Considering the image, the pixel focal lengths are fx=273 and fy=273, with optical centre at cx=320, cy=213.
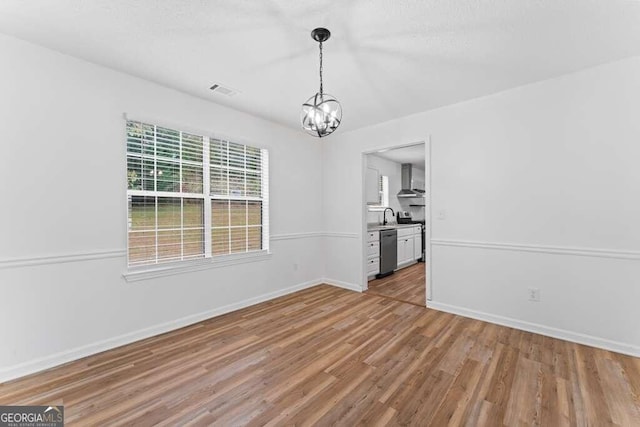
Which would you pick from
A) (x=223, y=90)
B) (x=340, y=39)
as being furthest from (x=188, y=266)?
(x=340, y=39)

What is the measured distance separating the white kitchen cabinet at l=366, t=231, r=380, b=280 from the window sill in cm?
186

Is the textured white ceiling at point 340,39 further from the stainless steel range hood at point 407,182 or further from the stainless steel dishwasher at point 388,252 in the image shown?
the stainless steel range hood at point 407,182

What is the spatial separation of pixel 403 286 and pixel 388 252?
85 cm

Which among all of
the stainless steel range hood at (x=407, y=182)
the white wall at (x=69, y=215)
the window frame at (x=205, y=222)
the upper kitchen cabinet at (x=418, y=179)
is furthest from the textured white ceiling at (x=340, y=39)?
the upper kitchen cabinet at (x=418, y=179)

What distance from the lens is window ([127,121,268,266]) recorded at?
291 centimetres

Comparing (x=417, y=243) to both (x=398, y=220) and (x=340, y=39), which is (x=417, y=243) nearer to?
(x=398, y=220)

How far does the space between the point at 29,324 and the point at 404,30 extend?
3.82 metres

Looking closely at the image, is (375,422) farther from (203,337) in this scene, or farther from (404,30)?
(404,30)

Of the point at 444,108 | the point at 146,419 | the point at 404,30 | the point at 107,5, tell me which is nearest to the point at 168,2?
the point at 107,5

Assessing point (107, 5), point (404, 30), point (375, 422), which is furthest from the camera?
point (404, 30)

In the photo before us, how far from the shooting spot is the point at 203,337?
2.90 metres

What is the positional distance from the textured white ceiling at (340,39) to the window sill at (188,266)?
201 cm

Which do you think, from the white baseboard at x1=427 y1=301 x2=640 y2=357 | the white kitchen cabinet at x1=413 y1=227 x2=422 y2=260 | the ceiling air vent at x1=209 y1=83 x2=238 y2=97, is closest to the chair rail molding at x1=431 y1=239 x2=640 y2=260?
the white baseboard at x1=427 y1=301 x2=640 y2=357

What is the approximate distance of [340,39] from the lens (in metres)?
2.18
